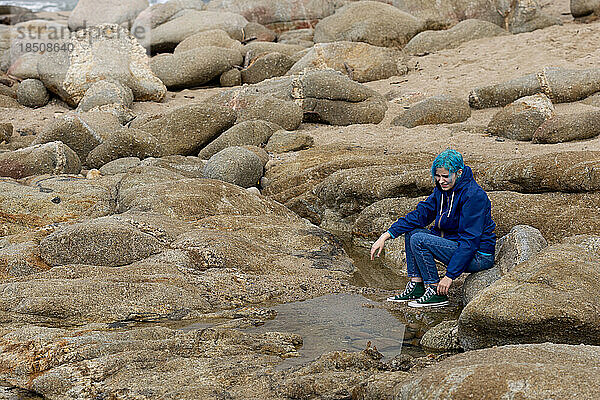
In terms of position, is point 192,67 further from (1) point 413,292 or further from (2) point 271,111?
(1) point 413,292

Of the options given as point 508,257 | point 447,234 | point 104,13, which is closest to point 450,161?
point 447,234

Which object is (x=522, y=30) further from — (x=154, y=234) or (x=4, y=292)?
(x=4, y=292)

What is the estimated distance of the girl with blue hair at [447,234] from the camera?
→ 17.4 ft

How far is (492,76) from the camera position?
1441 centimetres

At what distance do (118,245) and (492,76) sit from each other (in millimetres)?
10718

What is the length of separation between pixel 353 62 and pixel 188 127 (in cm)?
617

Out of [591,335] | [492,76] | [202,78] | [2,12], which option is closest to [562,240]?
[591,335]

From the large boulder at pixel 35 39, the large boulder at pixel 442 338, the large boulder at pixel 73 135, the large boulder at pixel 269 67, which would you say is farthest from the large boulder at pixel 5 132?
the large boulder at pixel 442 338

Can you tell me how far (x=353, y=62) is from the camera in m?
16.2

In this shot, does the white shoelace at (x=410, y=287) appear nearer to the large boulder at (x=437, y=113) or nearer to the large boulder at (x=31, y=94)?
Result: the large boulder at (x=437, y=113)

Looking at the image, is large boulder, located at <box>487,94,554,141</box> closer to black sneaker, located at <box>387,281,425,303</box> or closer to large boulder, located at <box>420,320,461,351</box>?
black sneaker, located at <box>387,281,425,303</box>

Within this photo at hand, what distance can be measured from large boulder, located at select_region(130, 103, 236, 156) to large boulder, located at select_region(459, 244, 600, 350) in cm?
789

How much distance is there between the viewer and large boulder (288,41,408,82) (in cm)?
1602

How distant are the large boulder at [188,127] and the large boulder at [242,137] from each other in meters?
0.27
